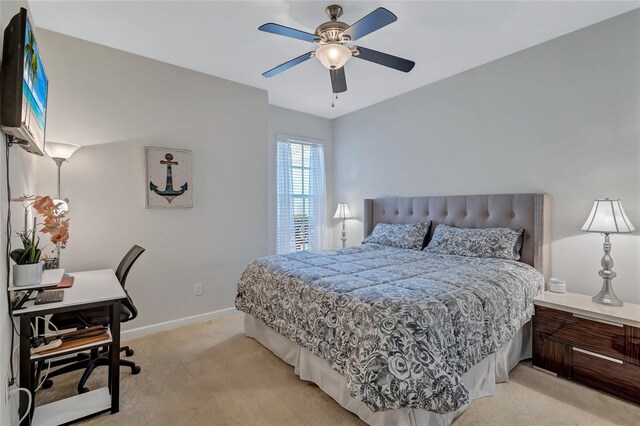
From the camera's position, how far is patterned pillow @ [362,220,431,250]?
3480mm

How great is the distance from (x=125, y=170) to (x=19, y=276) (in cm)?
161

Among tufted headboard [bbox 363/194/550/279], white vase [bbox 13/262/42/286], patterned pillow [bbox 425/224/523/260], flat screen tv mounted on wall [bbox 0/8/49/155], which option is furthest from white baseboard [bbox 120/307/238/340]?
patterned pillow [bbox 425/224/523/260]

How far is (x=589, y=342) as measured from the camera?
6.80 feet

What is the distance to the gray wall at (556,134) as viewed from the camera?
2344 mm

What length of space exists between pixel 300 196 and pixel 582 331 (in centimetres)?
359

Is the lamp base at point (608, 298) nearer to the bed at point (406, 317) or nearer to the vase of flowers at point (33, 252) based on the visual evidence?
the bed at point (406, 317)

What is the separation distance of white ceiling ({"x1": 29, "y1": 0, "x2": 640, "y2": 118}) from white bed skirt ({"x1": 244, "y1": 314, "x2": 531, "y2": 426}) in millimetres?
2519

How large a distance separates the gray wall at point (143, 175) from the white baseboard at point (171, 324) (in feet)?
0.17

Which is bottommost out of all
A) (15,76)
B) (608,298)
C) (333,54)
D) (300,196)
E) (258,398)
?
(258,398)

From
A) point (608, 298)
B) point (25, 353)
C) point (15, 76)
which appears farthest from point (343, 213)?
point (15, 76)

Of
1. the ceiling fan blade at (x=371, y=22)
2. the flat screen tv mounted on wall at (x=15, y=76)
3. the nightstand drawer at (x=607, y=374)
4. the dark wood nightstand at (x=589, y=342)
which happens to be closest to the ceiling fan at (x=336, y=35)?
the ceiling fan blade at (x=371, y=22)

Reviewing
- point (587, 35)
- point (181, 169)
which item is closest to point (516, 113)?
point (587, 35)

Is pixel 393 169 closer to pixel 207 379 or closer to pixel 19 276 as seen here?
pixel 207 379

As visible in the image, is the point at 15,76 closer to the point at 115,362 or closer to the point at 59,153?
the point at 59,153
